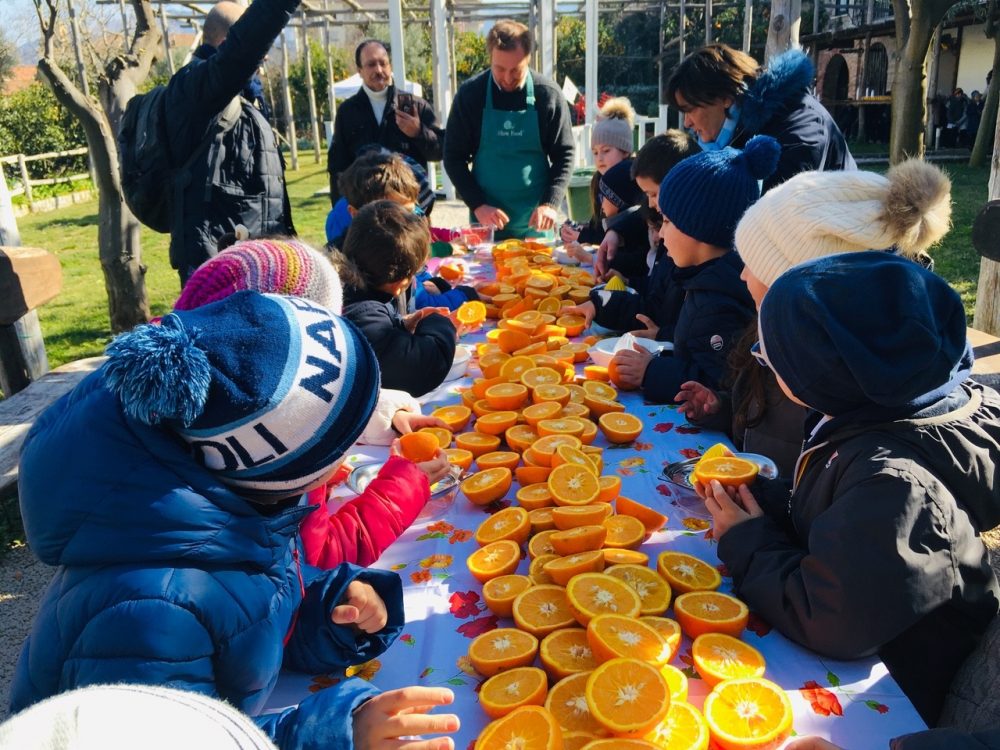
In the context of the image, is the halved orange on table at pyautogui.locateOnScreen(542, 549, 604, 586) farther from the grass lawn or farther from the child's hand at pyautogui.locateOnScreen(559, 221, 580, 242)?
the grass lawn

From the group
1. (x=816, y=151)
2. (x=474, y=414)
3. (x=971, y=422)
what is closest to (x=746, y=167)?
(x=816, y=151)

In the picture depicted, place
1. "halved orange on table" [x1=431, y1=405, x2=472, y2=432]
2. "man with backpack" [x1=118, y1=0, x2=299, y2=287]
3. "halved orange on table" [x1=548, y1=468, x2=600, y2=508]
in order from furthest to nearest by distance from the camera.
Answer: "man with backpack" [x1=118, y1=0, x2=299, y2=287], "halved orange on table" [x1=431, y1=405, x2=472, y2=432], "halved orange on table" [x1=548, y1=468, x2=600, y2=508]

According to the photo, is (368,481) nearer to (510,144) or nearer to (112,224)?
(510,144)

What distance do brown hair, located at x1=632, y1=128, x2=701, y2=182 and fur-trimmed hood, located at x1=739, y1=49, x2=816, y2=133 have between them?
35 cm

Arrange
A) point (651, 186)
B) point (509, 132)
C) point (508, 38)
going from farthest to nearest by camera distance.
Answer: point (509, 132), point (508, 38), point (651, 186)

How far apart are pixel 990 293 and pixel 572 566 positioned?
4.96 metres

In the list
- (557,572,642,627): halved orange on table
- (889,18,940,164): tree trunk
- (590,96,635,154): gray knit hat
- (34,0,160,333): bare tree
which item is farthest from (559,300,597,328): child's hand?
(889,18,940,164): tree trunk

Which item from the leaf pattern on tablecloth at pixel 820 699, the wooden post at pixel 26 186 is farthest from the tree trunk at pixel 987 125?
the wooden post at pixel 26 186

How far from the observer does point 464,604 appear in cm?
164

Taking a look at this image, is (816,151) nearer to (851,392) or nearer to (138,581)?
(851,392)

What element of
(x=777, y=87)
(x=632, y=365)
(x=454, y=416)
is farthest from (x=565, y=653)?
(x=777, y=87)

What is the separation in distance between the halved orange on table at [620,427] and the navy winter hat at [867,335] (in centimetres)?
79

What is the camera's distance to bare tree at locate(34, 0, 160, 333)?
655 cm

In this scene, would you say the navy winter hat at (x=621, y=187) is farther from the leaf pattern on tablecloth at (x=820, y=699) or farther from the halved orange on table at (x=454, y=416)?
the leaf pattern on tablecloth at (x=820, y=699)
